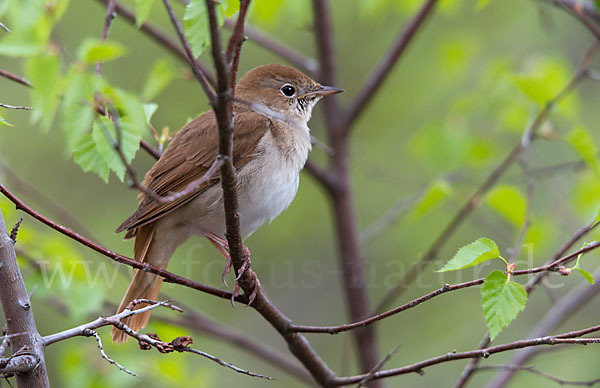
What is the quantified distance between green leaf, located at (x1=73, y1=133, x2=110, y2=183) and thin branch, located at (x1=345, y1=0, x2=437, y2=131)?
318cm

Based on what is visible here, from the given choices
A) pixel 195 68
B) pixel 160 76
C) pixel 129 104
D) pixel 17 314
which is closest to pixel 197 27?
pixel 195 68

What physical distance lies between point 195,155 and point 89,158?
5.08 ft

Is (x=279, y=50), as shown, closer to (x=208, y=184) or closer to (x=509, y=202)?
(x=208, y=184)

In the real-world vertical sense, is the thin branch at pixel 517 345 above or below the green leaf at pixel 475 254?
below

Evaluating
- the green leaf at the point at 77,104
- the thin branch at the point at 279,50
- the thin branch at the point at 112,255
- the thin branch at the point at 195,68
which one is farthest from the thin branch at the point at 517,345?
the thin branch at the point at 279,50

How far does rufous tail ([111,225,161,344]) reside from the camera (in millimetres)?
4129

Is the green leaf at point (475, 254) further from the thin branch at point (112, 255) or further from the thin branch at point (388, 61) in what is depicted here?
the thin branch at point (388, 61)

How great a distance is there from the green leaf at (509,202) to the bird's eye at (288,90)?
1.58 meters

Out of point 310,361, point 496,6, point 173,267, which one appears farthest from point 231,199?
point 496,6

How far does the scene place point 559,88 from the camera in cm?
516

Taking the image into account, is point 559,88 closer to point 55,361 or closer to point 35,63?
point 35,63

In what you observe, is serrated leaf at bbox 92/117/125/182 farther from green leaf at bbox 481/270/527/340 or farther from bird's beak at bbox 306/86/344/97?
bird's beak at bbox 306/86/344/97

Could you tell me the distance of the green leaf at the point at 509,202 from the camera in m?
4.44

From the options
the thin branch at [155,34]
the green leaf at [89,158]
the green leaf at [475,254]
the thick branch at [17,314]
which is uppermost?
the thin branch at [155,34]
